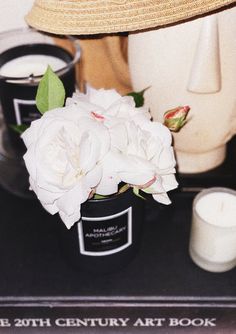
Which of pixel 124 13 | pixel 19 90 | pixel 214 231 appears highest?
pixel 124 13

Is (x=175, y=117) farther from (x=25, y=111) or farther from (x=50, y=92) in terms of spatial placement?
(x=25, y=111)

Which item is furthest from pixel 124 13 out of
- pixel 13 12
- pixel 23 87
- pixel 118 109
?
pixel 13 12

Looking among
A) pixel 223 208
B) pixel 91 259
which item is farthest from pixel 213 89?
pixel 91 259

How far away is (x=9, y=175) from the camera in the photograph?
31.2 inches

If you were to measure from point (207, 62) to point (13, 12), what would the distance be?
0.36 meters

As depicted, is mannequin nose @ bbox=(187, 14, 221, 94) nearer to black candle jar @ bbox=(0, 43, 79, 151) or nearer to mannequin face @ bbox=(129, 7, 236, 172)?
mannequin face @ bbox=(129, 7, 236, 172)

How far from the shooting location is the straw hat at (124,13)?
517 mm

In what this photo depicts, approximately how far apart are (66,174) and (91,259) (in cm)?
17

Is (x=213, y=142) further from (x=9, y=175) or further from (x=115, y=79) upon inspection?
(x=9, y=175)

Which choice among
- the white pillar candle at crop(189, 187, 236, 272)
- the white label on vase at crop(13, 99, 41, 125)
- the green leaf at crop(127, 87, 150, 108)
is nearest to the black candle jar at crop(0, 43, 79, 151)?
the white label on vase at crop(13, 99, 41, 125)

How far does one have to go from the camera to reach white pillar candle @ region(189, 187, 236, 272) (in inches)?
24.3

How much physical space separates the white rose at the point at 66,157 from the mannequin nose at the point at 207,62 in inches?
6.2

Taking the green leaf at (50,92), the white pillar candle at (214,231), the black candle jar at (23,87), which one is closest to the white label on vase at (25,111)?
the black candle jar at (23,87)

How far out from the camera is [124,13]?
1.71 feet
